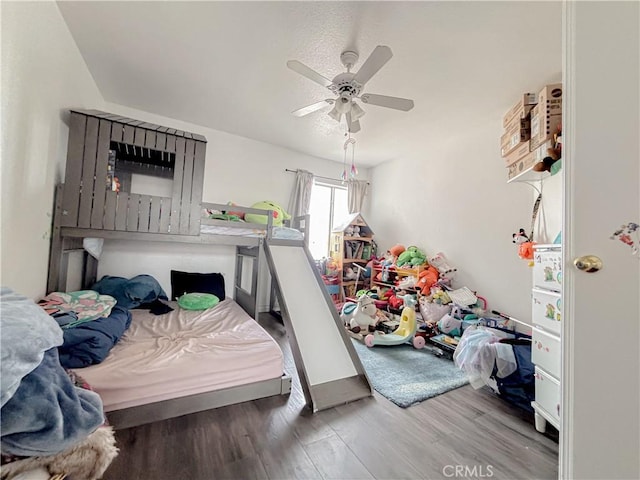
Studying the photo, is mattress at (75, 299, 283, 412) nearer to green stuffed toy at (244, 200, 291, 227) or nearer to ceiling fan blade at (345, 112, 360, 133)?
green stuffed toy at (244, 200, 291, 227)

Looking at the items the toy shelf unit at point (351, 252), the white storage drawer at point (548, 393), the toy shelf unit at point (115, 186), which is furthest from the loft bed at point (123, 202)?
the white storage drawer at point (548, 393)

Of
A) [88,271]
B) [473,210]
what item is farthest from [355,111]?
[88,271]

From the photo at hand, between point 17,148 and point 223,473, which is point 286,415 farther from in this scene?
point 17,148

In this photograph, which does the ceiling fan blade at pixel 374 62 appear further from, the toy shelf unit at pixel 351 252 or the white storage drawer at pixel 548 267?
the toy shelf unit at pixel 351 252

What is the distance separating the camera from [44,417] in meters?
0.68

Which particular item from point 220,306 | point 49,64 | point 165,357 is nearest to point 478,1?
point 49,64

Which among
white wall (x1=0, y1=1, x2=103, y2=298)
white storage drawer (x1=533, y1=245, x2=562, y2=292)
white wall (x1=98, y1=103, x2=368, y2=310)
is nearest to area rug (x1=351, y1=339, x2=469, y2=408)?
white storage drawer (x1=533, y1=245, x2=562, y2=292)

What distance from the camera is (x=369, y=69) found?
1.65 m

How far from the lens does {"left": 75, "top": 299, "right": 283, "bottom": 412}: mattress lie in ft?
4.45

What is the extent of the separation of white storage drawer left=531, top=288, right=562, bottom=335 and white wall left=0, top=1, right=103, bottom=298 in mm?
3035

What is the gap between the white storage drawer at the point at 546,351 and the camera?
142 cm

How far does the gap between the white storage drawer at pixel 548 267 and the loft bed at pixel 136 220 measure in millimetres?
1778

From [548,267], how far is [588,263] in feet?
3.08

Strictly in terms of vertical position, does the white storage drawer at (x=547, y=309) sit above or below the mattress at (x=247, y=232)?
below
